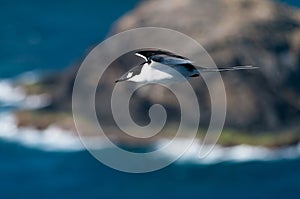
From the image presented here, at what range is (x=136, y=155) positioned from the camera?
30234 mm

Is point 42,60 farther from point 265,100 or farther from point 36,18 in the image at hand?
point 265,100

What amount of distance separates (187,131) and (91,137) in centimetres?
324

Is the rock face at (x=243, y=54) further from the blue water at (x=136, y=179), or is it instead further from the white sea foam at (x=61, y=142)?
the blue water at (x=136, y=179)

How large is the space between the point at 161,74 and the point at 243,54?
A: 23313 millimetres

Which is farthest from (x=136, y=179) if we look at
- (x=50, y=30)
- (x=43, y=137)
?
(x=50, y=30)

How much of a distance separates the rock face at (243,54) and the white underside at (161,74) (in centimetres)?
2214

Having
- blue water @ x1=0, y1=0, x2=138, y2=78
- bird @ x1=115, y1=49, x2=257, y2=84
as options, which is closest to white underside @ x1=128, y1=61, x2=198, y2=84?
bird @ x1=115, y1=49, x2=257, y2=84

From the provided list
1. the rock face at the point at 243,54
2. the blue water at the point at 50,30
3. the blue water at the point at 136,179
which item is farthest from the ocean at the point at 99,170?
the rock face at the point at 243,54

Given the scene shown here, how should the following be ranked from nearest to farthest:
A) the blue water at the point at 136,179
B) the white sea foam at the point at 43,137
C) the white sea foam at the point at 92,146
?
the blue water at the point at 136,179
the white sea foam at the point at 92,146
the white sea foam at the point at 43,137

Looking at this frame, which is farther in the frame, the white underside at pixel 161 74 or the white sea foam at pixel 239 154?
the white sea foam at pixel 239 154

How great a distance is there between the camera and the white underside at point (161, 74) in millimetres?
6746

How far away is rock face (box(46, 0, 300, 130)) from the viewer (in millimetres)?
29781

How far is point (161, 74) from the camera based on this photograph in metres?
6.75

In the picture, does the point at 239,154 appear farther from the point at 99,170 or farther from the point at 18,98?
the point at 18,98
